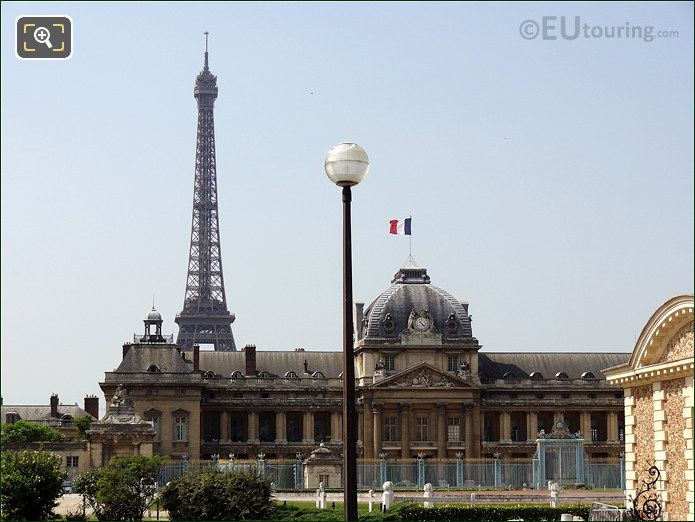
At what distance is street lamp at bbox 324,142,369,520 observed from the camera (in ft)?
78.0

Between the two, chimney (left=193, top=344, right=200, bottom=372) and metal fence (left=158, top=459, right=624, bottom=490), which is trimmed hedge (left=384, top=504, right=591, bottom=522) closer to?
metal fence (left=158, top=459, right=624, bottom=490)

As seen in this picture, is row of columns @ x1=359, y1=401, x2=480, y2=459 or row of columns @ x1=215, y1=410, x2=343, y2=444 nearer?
row of columns @ x1=359, y1=401, x2=480, y2=459

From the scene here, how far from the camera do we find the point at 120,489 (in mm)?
54406

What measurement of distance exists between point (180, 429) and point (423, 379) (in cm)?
1750

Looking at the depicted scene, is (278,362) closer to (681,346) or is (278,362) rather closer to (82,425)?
(82,425)

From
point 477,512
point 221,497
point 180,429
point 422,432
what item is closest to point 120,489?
point 221,497

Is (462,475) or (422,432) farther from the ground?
(422,432)

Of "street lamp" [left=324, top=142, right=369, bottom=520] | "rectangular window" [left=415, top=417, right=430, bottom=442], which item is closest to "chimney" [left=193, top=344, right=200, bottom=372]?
"rectangular window" [left=415, top=417, right=430, bottom=442]

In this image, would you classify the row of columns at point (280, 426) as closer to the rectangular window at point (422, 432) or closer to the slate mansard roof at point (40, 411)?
the rectangular window at point (422, 432)

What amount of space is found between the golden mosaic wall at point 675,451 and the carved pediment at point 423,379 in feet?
225

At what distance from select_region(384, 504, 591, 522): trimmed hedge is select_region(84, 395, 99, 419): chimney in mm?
76478

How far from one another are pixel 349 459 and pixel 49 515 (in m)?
29.9

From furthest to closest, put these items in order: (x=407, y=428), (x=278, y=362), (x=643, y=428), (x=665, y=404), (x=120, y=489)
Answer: (x=278, y=362)
(x=407, y=428)
(x=120, y=489)
(x=643, y=428)
(x=665, y=404)

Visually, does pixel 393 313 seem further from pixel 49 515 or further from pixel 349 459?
pixel 349 459
